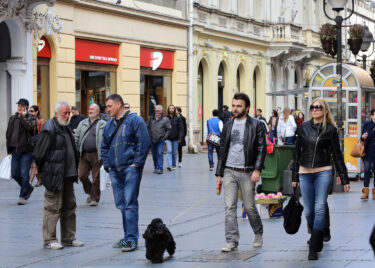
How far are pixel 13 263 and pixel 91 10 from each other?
19.9m

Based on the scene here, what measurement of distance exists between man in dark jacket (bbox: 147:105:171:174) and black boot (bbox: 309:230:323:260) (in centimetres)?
1428

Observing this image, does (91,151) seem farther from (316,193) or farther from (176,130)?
(176,130)

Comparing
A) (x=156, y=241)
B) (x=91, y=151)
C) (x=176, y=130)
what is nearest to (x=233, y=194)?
(x=156, y=241)

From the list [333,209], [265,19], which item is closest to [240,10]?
[265,19]

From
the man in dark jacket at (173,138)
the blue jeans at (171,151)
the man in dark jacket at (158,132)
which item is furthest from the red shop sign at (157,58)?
the man in dark jacket at (158,132)

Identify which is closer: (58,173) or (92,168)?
(58,173)

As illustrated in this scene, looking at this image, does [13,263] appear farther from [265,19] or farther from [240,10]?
[265,19]

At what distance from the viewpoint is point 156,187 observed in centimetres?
1969

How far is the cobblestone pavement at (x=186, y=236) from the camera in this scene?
31.9 feet

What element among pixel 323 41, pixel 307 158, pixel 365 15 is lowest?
pixel 307 158

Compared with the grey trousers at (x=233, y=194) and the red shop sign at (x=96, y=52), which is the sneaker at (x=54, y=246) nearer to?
the grey trousers at (x=233, y=194)

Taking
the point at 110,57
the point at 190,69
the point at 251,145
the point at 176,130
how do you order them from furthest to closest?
the point at 190,69, the point at 110,57, the point at 176,130, the point at 251,145

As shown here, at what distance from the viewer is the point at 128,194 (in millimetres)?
10523

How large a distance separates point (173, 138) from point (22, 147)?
33.3 feet
